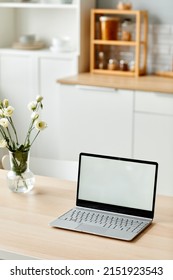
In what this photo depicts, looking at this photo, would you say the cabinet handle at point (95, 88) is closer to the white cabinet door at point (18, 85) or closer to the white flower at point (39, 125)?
the white cabinet door at point (18, 85)

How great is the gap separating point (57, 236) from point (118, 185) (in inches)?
13.1

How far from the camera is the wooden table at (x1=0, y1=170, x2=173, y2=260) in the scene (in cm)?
193

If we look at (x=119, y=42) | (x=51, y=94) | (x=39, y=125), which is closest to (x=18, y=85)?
(x=51, y=94)

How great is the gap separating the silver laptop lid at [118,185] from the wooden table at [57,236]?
0.27 ft

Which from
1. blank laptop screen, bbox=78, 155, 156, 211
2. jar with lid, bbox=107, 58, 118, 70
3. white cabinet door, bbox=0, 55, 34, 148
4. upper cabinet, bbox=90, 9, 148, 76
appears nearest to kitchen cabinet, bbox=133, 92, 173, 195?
upper cabinet, bbox=90, 9, 148, 76

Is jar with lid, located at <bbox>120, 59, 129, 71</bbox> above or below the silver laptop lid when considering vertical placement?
above

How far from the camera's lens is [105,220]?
87.1 inches

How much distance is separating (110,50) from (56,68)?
468 millimetres

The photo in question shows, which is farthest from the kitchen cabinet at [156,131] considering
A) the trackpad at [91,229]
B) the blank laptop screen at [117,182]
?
the trackpad at [91,229]

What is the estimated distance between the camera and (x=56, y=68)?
4.86 meters

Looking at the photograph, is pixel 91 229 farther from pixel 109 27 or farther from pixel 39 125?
pixel 109 27

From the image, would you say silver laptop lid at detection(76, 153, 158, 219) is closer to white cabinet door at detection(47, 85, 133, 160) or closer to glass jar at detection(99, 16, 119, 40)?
white cabinet door at detection(47, 85, 133, 160)
